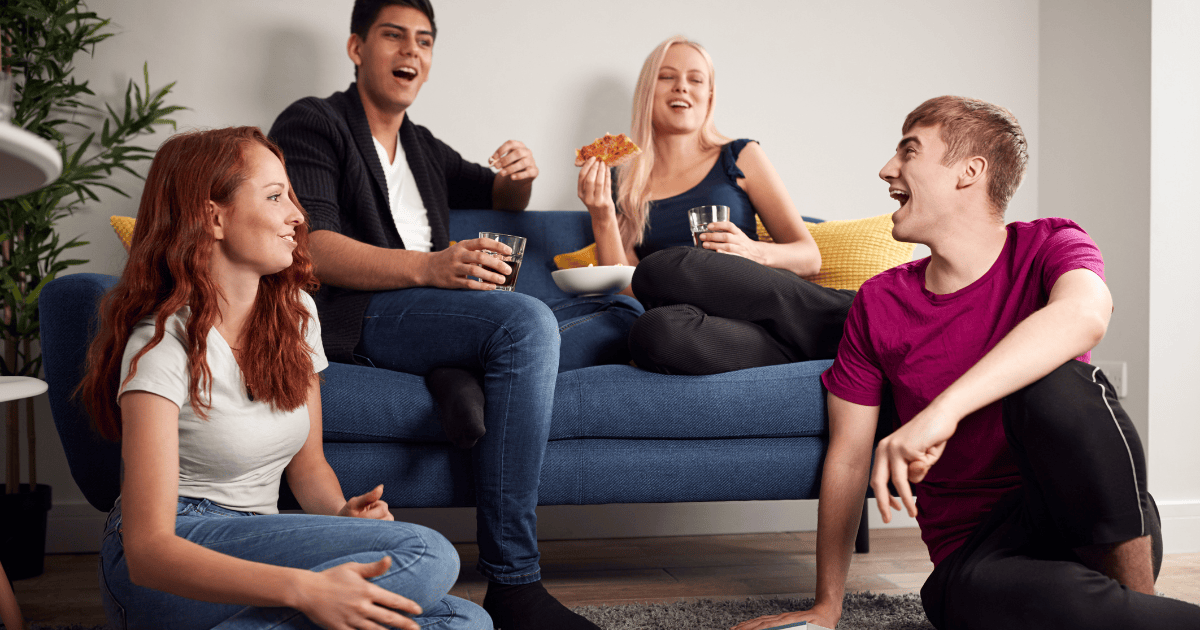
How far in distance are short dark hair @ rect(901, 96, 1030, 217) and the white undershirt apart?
117 cm

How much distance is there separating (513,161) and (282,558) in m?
1.34

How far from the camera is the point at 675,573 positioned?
1.78 metres

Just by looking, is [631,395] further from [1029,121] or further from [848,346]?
[1029,121]

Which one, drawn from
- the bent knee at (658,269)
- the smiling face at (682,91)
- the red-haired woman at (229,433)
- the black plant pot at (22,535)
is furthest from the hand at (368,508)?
the smiling face at (682,91)

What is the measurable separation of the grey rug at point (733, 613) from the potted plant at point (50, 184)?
610 mm

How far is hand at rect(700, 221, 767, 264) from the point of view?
1.76m

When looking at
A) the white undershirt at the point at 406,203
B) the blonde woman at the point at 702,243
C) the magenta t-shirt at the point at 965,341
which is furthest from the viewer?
the white undershirt at the point at 406,203

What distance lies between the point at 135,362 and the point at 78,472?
1.98ft

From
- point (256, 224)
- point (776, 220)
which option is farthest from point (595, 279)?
point (256, 224)

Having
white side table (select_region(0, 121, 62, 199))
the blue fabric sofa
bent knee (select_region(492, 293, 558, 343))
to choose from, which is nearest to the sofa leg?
the blue fabric sofa

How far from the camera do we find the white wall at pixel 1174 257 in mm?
2125

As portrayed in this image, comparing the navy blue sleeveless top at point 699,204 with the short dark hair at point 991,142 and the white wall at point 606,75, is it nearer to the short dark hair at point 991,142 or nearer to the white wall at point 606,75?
the white wall at point 606,75

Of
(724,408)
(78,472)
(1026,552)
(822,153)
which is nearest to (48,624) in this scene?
(78,472)

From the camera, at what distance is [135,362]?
36.4 inches
